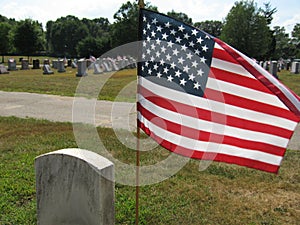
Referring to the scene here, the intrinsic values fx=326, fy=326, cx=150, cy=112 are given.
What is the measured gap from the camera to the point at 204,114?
2.71 meters

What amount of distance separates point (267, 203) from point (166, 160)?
180 cm

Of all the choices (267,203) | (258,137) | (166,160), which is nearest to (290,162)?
(267,203)

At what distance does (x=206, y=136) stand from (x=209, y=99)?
34cm

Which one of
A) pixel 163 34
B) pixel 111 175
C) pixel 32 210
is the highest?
pixel 163 34

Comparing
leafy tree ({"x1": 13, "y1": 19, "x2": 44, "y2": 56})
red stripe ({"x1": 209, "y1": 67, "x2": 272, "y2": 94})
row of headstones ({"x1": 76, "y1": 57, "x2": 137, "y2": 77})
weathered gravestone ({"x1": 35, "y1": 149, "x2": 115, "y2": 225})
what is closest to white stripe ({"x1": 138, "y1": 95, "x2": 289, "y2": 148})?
red stripe ({"x1": 209, "y1": 67, "x2": 272, "y2": 94})

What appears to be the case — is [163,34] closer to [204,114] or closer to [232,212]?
[204,114]

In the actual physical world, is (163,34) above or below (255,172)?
above

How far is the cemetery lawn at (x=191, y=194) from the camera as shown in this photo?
3617 mm

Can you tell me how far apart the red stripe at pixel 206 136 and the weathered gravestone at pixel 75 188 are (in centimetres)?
59

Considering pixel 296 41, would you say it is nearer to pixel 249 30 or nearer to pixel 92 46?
pixel 249 30

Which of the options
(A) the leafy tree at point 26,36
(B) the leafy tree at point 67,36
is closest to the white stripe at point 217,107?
(A) the leafy tree at point 26,36

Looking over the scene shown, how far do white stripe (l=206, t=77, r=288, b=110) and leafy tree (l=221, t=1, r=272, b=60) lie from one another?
3643cm

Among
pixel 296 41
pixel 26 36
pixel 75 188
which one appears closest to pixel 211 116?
pixel 75 188

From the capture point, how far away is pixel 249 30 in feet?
121
